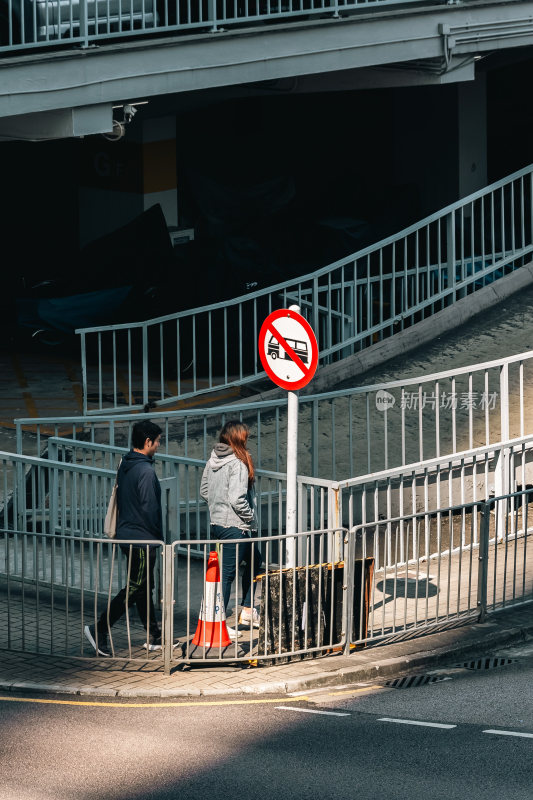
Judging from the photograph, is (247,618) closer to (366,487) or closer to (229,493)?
(229,493)

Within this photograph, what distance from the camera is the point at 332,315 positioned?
1638 cm

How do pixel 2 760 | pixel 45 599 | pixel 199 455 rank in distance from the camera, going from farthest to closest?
pixel 199 455 < pixel 45 599 < pixel 2 760

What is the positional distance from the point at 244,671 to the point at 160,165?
11644mm

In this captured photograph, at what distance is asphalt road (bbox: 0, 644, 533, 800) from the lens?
277 inches

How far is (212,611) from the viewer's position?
30.5 ft

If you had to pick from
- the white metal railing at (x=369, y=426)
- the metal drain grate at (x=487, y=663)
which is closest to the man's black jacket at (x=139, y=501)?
the metal drain grate at (x=487, y=663)

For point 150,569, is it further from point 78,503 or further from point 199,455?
point 199,455

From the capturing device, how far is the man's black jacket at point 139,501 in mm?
9617

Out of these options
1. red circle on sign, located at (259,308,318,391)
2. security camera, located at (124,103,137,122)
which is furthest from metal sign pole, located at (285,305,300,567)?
security camera, located at (124,103,137,122)

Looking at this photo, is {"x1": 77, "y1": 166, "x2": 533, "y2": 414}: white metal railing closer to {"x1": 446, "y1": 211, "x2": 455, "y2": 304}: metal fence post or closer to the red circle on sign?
{"x1": 446, "y1": 211, "x2": 455, "y2": 304}: metal fence post

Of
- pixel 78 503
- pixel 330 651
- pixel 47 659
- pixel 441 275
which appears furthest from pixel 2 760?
pixel 441 275

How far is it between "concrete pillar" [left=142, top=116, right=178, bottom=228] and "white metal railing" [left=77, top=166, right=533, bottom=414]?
247cm

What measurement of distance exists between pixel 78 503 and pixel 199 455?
2.21 m

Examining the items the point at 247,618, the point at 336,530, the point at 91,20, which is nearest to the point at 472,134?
the point at 91,20
